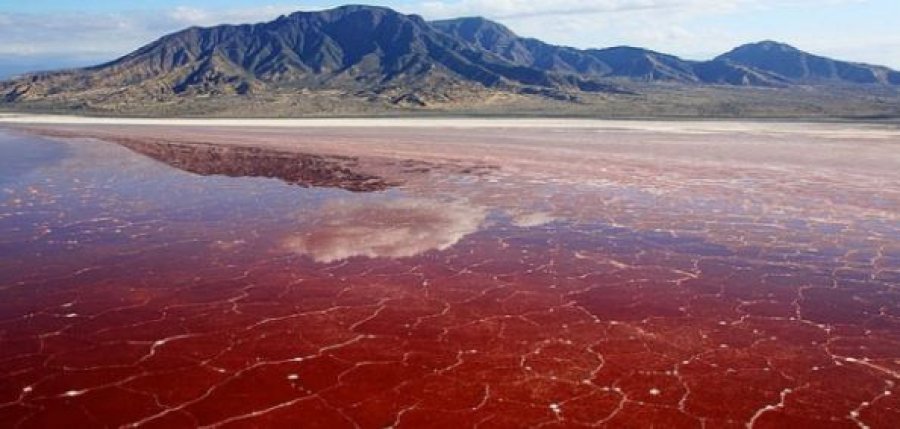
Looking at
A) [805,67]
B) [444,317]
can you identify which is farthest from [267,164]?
[805,67]

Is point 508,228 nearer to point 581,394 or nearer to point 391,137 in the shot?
point 581,394

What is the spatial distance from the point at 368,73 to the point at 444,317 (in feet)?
388

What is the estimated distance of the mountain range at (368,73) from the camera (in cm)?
9412

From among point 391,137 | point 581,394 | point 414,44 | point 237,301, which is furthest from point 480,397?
point 414,44

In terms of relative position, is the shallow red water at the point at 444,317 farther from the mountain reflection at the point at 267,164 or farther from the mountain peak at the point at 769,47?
the mountain peak at the point at 769,47

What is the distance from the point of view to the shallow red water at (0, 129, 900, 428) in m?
7.27

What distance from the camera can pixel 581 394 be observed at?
7.50 meters

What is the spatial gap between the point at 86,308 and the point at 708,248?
10236 millimetres

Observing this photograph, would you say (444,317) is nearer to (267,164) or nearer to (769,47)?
(267,164)

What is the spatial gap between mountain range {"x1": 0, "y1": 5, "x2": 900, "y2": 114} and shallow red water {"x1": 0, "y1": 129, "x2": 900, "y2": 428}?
220 feet

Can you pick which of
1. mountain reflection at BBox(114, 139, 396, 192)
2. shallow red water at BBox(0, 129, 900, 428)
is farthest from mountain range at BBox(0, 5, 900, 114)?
shallow red water at BBox(0, 129, 900, 428)

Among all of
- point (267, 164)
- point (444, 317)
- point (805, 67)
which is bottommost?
point (267, 164)

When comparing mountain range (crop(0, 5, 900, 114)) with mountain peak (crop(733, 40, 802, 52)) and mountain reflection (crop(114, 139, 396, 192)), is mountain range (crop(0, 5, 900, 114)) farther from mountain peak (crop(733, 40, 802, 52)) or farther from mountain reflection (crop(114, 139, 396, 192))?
mountain reflection (crop(114, 139, 396, 192))

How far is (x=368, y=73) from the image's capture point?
409ft
